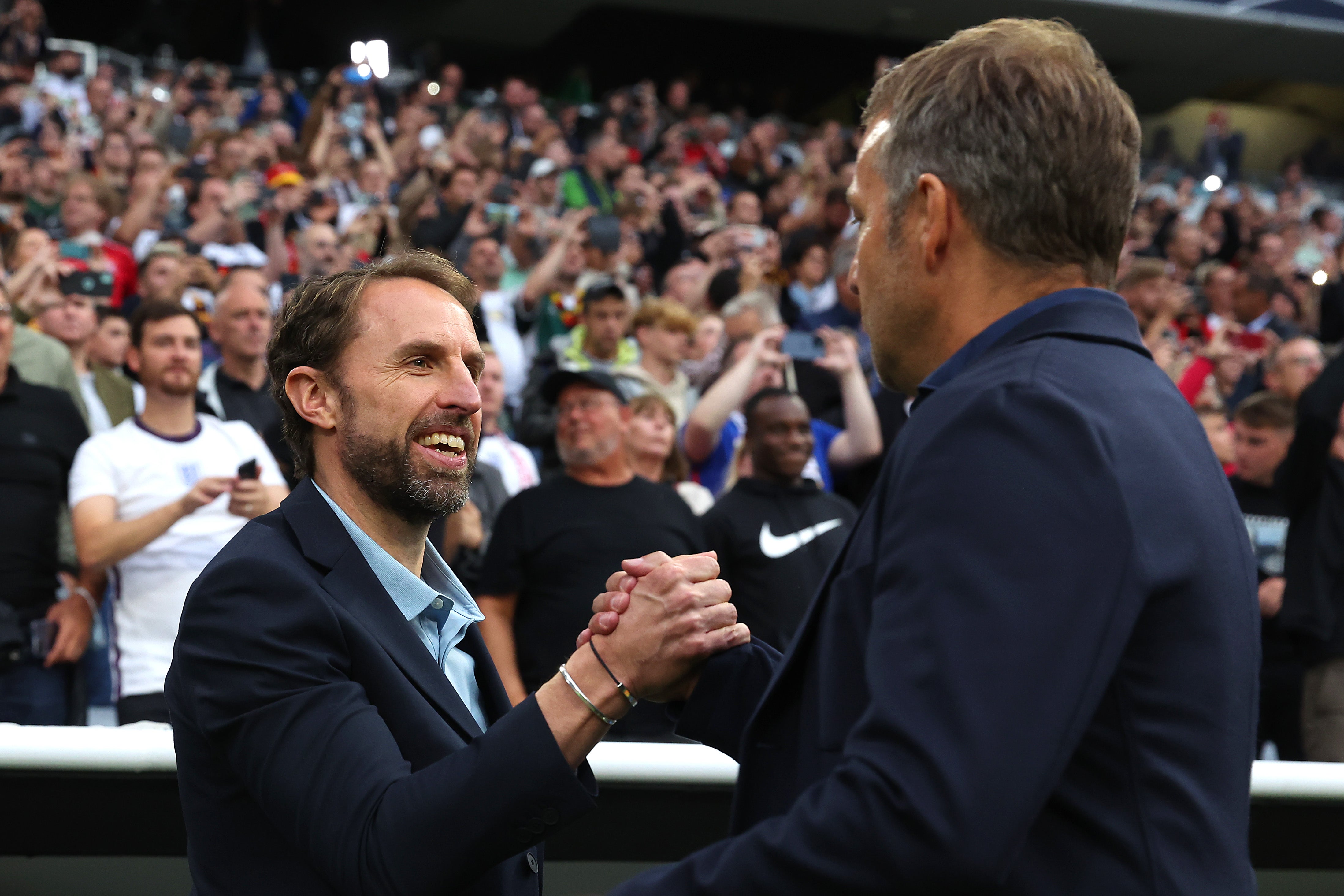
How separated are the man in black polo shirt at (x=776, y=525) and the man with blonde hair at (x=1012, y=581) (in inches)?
118

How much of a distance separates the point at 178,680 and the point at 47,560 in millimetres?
2939

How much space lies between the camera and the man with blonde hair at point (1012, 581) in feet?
3.55

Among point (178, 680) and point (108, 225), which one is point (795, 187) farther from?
point (178, 680)

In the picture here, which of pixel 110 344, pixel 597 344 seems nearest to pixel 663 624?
pixel 110 344

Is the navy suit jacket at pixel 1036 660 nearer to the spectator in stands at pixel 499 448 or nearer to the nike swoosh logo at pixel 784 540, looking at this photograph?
the nike swoosh logo at pixel 784 540

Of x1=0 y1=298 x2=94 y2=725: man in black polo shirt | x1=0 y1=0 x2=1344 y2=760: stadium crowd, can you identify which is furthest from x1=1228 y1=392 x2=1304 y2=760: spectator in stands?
x1=0 y1=298 x2=94 y2=725: man in black polo shirt

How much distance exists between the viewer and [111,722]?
439 centimetres

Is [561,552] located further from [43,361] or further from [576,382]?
[43,361]

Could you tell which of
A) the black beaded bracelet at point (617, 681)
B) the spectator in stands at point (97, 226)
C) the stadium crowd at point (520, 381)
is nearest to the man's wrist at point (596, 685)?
the black beaded bracelet at point (617, 681)

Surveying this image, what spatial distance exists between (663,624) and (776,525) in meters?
2.91

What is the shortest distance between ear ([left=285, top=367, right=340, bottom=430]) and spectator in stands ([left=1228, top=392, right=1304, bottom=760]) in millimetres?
4042

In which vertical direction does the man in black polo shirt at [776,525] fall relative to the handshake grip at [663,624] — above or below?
below

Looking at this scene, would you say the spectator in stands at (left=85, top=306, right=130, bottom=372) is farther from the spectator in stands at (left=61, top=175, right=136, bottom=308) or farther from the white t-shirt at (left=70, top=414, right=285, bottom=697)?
the white t-shirt at (left=70, top=414, right=285, bottom=697)

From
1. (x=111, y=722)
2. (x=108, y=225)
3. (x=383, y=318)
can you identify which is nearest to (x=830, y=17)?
(x=108, y=225)
